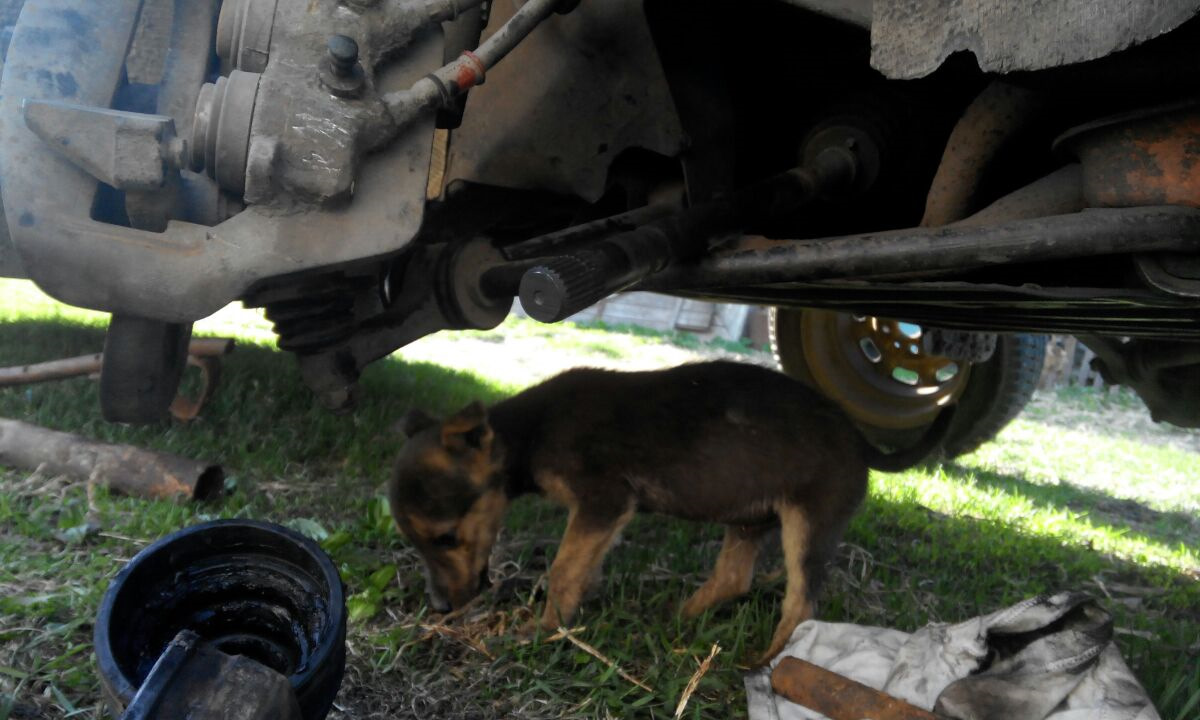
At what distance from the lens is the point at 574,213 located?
10.2 ft

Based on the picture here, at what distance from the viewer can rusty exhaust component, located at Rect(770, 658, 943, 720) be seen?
207cm

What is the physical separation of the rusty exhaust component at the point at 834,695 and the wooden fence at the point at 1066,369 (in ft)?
37.3

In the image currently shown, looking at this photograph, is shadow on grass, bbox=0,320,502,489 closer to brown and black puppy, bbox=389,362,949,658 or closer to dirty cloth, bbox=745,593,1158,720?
brown and black puppy, bbox=389,362,949,658

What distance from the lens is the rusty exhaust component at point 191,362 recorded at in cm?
392

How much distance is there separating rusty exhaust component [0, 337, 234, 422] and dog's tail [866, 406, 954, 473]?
284cm

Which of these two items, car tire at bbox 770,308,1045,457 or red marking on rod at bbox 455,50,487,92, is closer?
red marking on rod at bbox 455,50,487,92

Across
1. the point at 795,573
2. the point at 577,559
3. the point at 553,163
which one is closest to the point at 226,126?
the point at 553,163

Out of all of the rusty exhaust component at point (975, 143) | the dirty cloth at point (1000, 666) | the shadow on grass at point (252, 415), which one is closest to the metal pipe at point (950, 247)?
the rusty exhaust component at point (975, 143)

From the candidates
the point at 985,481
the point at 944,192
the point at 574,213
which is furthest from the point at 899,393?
the point at 944,192

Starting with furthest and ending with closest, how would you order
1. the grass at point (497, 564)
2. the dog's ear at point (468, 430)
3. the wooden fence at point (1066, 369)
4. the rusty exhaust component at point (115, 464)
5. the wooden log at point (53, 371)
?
the wooden fence at point (1066, 369), the wooden log at point (53, 371), the rusty exhaust component at point (115, 464), the dog's ear at point (468, 430), the grass at point (497, 564)

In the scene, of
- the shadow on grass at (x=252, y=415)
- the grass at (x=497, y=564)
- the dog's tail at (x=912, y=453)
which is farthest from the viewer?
the shadow on grass at (x=252, y=415)

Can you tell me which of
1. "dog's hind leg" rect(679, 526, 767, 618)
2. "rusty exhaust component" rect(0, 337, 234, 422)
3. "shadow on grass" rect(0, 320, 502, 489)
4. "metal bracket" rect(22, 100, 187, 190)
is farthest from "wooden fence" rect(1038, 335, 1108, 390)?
"metal bracket" rect(22, 100, 187, 190)

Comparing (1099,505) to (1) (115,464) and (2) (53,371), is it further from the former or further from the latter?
(2) (53,371)

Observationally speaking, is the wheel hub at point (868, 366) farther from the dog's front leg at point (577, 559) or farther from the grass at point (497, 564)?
the dog's front leg at point (577, 559)
